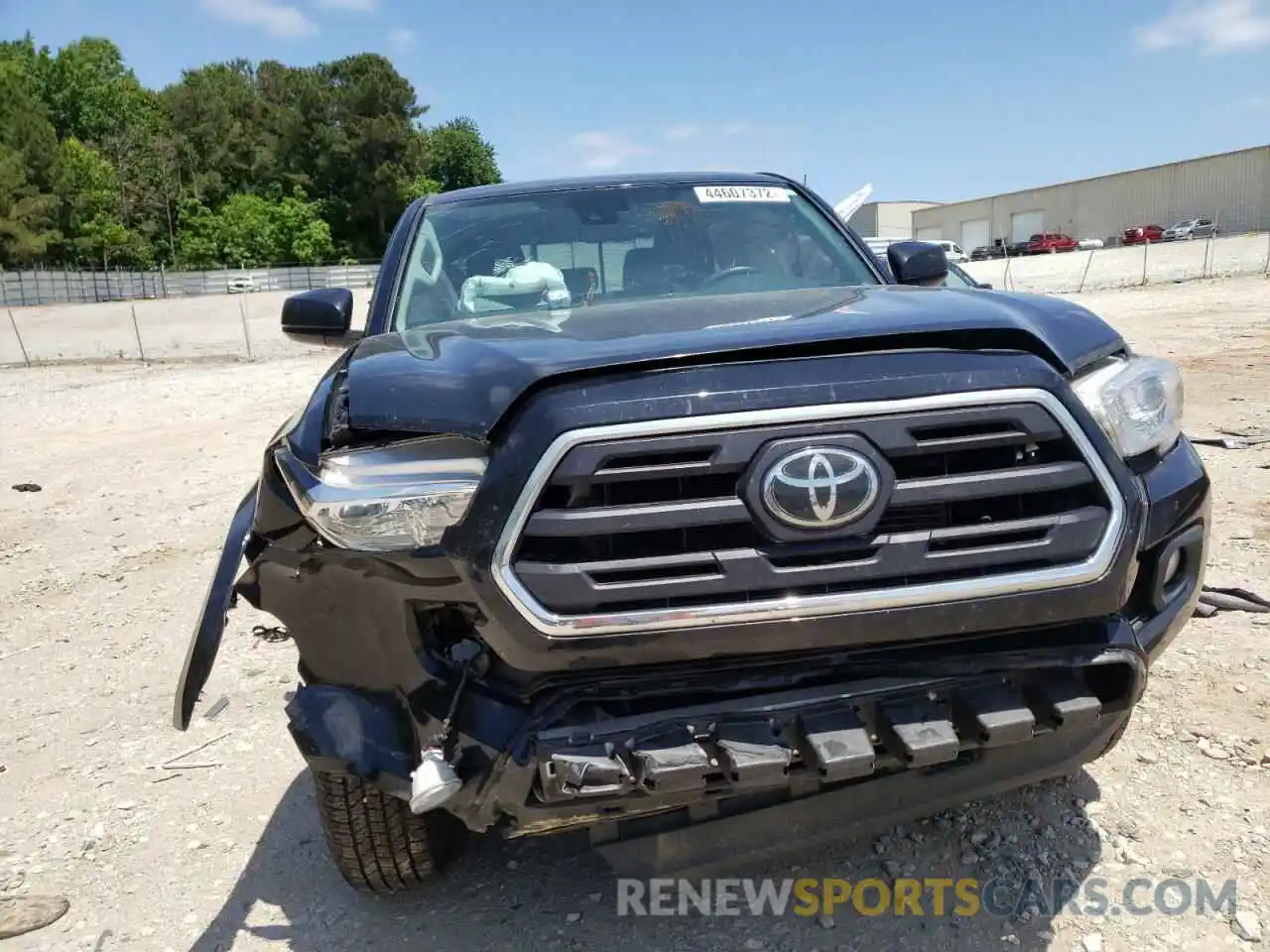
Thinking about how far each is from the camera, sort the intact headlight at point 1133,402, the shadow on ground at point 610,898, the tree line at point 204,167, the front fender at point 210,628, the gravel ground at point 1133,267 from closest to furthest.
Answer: the intact headlight at point 1133,402
the front fender at point 210,628
the shadow on ground at point 610,898
the gravel ground at point 1133,267
the tree line at point 204,167

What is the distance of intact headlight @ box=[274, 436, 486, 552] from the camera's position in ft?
6.15

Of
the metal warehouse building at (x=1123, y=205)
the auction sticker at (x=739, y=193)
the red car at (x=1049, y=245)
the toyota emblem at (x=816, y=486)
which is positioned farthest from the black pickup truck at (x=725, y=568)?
the red car at (x=1049, y=245)

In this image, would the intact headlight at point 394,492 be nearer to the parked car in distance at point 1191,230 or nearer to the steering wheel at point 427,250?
the steering wheel at point 427,250

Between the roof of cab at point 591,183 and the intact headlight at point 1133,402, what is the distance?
6.45ft

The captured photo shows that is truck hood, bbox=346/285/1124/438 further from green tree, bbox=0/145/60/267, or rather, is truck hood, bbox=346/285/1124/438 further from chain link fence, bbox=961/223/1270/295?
green tree, bbox=0/145/60/267

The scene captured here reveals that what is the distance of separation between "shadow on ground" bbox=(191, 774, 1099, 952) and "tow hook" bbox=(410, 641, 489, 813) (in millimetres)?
762

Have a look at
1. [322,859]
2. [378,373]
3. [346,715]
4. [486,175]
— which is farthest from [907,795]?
[486,175]

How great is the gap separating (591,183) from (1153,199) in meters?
63.5

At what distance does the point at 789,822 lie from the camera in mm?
2080

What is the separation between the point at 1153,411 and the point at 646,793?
4.49 ft

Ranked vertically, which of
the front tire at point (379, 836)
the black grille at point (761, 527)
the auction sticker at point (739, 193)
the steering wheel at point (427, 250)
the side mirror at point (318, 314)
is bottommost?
the front tire at point (379, 836)

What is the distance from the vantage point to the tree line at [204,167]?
194 ft

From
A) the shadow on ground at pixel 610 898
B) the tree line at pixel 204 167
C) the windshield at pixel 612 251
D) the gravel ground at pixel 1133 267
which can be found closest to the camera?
the shadow on ground at pixel 610 898

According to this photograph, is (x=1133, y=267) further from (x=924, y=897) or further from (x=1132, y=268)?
(x=924, y=897)
